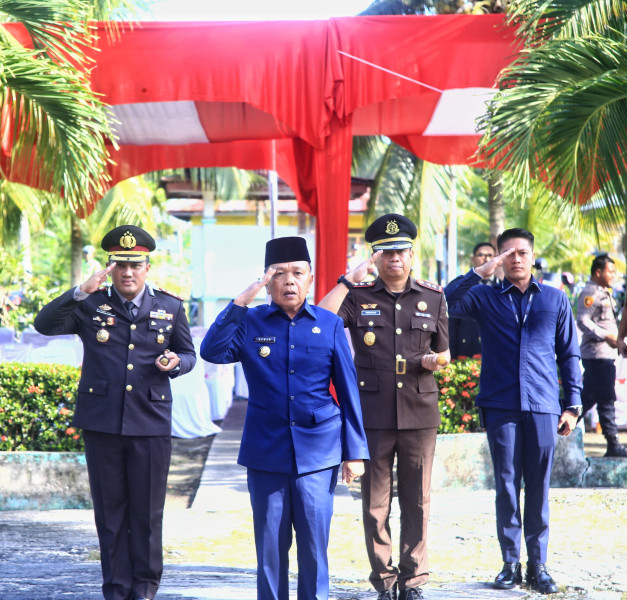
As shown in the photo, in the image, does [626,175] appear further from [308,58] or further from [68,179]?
[68,179]

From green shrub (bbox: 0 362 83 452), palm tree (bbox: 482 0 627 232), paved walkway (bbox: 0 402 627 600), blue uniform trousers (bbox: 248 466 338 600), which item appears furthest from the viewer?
green shrub (bbox: 0 362 83 452)

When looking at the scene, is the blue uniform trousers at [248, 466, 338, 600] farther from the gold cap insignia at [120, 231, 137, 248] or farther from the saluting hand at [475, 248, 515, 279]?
the saluting hand at [475, 248, 515, 279]

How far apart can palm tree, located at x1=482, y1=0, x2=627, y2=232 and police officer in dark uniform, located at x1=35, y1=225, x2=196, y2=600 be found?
311 centimetres

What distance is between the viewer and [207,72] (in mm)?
8195

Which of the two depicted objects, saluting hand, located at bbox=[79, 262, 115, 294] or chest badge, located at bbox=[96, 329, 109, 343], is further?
chest badge, located at bbox=[96, 329, 109, 343]

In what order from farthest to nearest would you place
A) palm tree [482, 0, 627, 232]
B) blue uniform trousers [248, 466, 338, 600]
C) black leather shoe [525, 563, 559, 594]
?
1. palm tree [482, 0, 627, 232]
2. black leather shoe [525, 563, 559, 594]
3. blue uniform trousers [248, 466, 338, 600]

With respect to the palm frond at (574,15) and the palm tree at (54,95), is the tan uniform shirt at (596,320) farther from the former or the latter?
→ the palm tree at (54,95)

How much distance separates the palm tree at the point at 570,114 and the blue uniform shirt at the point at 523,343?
173 cm

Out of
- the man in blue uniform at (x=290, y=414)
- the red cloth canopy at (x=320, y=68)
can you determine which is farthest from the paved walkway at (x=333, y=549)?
the red cloth canopy at (x=320, y=68)

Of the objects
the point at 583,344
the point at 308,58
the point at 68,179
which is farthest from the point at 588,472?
the point at 68,179

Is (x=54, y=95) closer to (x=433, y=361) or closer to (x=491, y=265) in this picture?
(x=491, y=265)

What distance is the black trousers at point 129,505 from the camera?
14.6 feet

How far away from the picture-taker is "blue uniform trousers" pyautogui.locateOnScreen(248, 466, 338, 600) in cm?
369

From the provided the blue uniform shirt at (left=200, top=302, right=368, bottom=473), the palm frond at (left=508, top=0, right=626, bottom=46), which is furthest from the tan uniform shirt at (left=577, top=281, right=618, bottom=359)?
the blue uniform shirt at (left=200, top=302, right=368, bottom=473)
